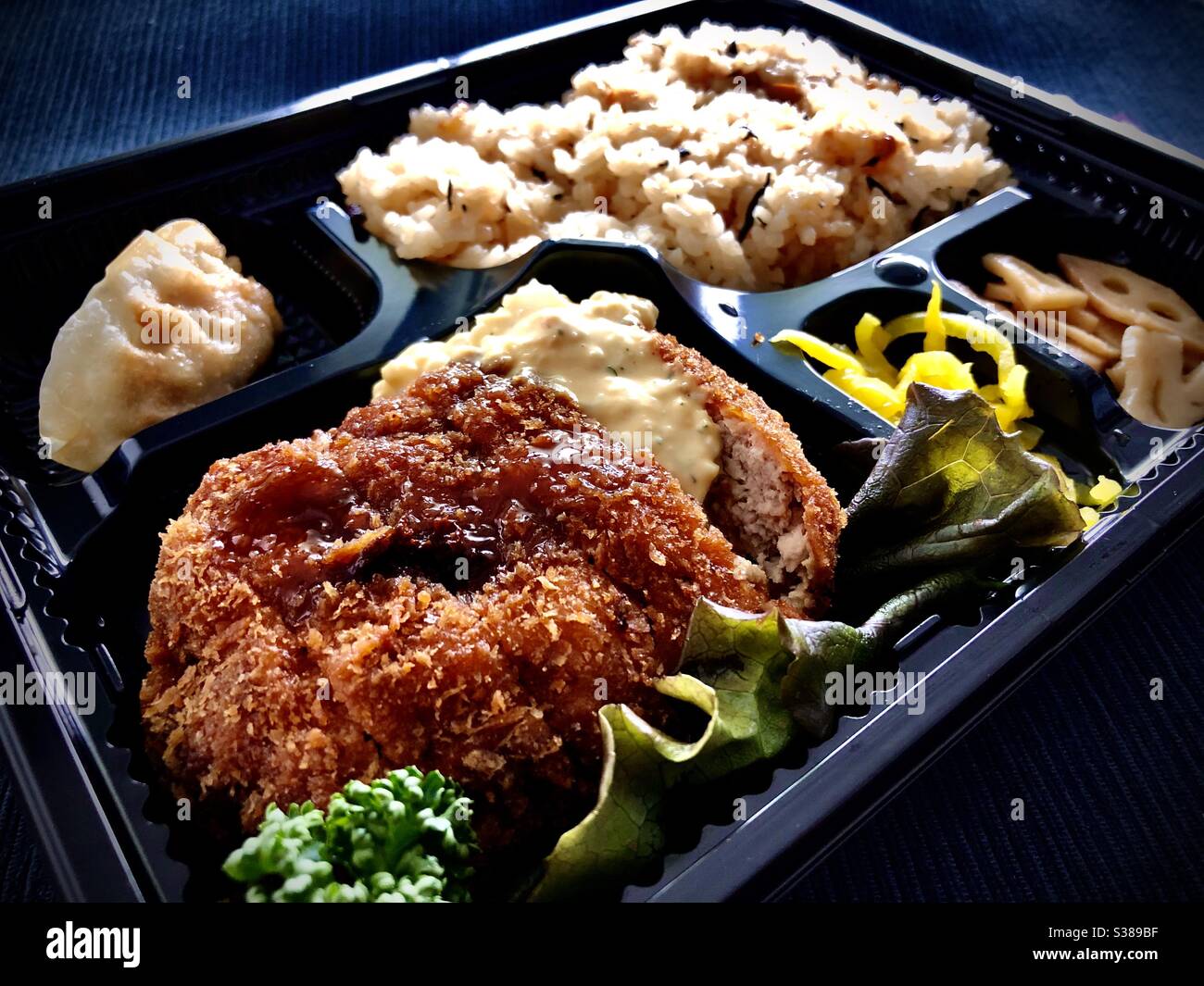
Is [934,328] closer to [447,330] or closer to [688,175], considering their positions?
[688,175]

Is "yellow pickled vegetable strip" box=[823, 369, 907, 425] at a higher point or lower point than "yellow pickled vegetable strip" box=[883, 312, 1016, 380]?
lower

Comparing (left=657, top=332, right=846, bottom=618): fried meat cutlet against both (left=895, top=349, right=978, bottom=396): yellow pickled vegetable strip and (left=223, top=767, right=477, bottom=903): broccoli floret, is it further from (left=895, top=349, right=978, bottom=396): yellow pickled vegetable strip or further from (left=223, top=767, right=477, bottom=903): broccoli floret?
(left=223, top=767, right=477, bottom=903): broccoli floret

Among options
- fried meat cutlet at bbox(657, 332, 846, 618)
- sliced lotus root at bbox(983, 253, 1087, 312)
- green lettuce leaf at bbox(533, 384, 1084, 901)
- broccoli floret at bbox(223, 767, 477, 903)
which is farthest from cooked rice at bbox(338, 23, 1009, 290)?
broccoli floret at bbox(223, 767, 477, 903)

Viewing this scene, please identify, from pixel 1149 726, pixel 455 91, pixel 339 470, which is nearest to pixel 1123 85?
pixel 455 91

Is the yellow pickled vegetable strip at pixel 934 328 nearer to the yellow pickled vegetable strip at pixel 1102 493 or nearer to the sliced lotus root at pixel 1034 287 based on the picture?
the sliced lotus root at pixel 1034 287

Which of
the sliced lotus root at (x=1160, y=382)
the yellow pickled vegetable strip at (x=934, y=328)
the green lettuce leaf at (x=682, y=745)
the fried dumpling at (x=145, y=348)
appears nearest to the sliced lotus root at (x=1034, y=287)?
the sliced lotus root at (x=1160, y=382)

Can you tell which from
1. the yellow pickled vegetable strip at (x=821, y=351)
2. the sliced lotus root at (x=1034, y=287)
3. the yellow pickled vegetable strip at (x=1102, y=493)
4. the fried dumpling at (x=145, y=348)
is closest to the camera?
the yellow pickled vegetable strip at (x=1102, y=493)
